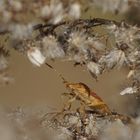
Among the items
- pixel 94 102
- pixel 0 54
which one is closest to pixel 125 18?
pixel 94 102

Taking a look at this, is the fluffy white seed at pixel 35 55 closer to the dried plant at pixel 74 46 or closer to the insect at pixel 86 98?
the dried plant at pixel 74 46

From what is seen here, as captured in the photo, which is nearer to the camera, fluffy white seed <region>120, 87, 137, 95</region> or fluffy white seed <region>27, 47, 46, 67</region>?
fluffy white seed <region>27, 47, 46, 67</region>

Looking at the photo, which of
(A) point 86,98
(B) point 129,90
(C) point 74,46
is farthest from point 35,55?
(B) point 129,90

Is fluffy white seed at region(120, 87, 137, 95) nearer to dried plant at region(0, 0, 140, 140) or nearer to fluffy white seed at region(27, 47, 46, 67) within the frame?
dried plant at region(0, 0, 140, 140)

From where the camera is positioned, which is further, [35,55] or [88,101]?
[88,101]

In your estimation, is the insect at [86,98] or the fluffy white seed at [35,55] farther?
the insect at [86,98]

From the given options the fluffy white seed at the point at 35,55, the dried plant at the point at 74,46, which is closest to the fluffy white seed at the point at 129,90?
the dried plant at the point at 74,46

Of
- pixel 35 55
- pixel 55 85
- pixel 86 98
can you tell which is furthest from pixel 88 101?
pixel 35 55

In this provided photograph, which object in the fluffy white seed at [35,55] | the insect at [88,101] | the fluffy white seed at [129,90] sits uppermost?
the fluffy white seed at [35,55]

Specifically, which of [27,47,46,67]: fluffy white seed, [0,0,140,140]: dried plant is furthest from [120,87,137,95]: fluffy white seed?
[27,47,46,67]: fluffy white seed

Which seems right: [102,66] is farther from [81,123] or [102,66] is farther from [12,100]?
[12,100]

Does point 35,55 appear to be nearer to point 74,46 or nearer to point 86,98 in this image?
point 74,46
